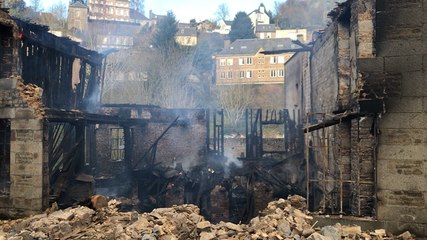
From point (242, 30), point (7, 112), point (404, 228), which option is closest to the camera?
point (404, 228)

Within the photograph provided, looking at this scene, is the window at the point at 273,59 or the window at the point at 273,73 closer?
the window at the point at 273,59

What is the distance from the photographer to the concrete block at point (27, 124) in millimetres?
11812

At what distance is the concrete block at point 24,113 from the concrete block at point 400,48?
9.95 m

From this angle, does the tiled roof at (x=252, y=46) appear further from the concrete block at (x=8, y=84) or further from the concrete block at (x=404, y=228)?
the concrete block at (x=404, y=228)

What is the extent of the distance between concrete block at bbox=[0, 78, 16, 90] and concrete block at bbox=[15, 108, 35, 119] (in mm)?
787

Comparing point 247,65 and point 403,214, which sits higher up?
point 247,65

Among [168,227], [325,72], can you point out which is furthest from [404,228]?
[325,72]

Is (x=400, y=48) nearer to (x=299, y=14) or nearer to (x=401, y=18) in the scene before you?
(x=401, y=18)

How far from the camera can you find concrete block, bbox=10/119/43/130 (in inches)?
465

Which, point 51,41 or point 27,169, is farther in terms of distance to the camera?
point 51,41

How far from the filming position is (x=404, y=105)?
27.3ft

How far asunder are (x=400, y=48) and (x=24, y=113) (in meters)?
10.6

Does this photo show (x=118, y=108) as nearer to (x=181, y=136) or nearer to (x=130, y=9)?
(x=181, y=136)

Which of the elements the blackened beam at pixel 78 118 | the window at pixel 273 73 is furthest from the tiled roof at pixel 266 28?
the blackened beam at pixel 78 118
